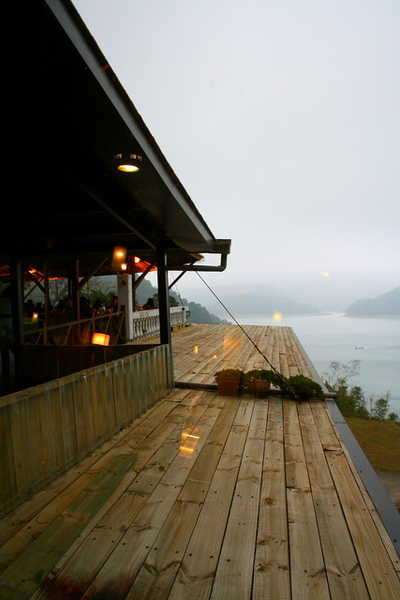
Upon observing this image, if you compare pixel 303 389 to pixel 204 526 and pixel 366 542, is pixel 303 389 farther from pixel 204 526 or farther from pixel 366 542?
pixel 204 526

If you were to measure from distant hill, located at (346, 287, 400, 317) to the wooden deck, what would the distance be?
76.4 metres

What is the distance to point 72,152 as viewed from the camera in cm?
265

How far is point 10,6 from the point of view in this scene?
119 cm

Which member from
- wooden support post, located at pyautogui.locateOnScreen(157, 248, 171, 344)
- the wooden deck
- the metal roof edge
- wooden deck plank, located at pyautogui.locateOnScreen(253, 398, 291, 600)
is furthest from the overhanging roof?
wooden deck plank, located at pyautogui.locateOnScreen(253, 398, 291, 600)

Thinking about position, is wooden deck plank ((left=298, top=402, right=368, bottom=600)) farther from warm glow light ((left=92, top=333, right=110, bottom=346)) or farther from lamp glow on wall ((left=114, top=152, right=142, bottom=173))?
warm glow light ((left=92, top=333, right=110, bottom=346))

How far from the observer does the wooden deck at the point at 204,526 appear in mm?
1629

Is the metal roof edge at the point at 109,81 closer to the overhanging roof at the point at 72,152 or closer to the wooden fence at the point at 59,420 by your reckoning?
the overhanging roof at the point at 72,152

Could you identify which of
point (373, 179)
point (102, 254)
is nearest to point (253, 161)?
point (373, 179)

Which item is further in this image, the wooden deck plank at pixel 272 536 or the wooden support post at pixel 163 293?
the wooden support post at pixel 163 293

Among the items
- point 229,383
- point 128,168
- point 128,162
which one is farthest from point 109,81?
point 229,383

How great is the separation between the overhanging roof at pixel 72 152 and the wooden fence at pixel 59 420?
70.8 inches

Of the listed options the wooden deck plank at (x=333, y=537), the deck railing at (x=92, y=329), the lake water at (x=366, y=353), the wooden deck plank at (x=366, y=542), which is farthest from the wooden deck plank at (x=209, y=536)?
the lake water at (x=366, y=353)

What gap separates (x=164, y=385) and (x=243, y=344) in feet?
20.2

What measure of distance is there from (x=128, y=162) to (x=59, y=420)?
2151 mm
